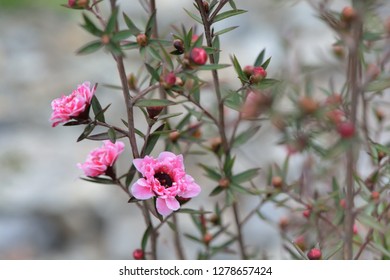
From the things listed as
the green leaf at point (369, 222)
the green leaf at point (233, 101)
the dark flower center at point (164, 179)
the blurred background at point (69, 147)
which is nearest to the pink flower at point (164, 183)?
the dark flower center at point (164, 179)

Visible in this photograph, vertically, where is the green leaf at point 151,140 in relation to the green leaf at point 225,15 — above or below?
below

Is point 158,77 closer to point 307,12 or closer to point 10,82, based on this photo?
point 307,12

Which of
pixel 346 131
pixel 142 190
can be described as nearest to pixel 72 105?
pixel 142 190

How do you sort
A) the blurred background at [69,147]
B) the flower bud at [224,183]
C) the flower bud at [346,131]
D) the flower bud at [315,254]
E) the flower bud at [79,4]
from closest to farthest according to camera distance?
the flower bud at [346,131]
the flower bud at [79,4]
the flower bud at [315,254]
the flower bud at [224,183]
the blurred background at [69,147]

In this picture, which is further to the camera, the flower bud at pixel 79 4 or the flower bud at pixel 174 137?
the flower bud at pixel 174 137

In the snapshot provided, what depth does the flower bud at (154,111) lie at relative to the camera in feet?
2.80

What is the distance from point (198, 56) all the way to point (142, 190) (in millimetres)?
195

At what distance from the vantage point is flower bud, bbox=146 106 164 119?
2.80 ft

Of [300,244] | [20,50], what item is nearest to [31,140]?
[20,50]

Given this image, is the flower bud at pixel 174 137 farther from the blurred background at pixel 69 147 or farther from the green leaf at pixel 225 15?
the blurred background at pixel 69 147

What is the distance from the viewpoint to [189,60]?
790 millimetres

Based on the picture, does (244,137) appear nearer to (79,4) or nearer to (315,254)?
(315,254)

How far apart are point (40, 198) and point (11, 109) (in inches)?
28.9

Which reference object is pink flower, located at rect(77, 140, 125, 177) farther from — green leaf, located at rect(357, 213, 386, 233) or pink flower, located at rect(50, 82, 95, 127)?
green leaf, located at rect(357, 213, 386, 233)
